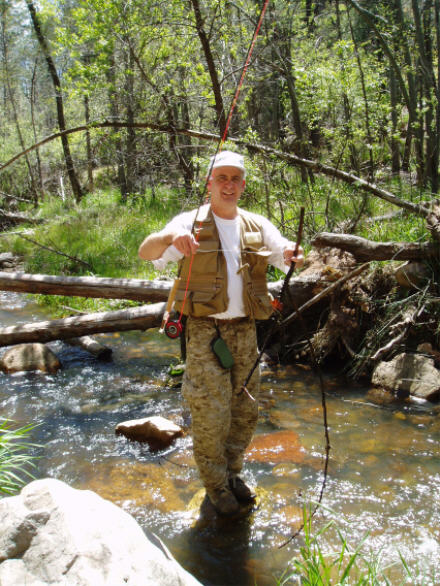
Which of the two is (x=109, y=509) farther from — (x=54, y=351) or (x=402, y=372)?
(x=54, y=351)

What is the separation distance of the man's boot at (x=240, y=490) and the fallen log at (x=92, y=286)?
12.0 feet

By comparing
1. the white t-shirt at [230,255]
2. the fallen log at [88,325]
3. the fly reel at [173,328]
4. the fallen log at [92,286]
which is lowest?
the fallen log at [88,325]

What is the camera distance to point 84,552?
1.81m

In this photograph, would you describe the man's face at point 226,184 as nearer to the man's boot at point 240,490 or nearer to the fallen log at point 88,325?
the man's boot at point 240,490

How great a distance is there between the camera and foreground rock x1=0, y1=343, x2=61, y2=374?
645cm

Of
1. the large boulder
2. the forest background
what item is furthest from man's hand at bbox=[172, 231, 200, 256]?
the forest background

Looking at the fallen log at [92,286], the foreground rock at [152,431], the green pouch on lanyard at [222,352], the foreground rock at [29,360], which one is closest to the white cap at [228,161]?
the green pouch on lanyard at [222,352]

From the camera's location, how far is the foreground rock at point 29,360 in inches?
254

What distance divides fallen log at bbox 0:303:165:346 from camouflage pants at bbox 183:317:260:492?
11.1 feet

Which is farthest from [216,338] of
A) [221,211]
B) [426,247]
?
[426,247]

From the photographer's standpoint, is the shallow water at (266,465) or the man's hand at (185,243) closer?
the man's hand at (185,243)

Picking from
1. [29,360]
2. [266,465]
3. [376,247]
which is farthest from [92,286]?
[266,465]

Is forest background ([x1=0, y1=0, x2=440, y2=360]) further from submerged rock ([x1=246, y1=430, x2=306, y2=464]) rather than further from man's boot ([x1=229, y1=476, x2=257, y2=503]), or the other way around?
man's boot ([x1=229, y1=476, x2=257, y2=503])

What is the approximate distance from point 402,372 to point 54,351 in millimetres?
4838
